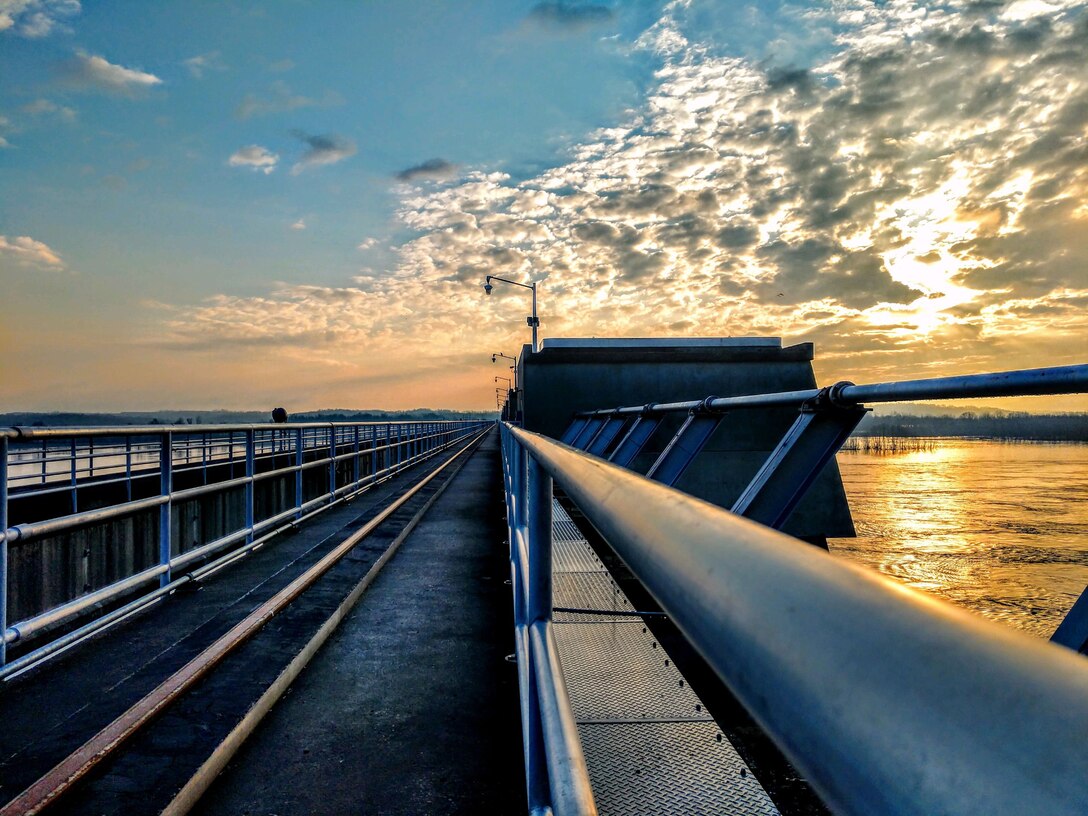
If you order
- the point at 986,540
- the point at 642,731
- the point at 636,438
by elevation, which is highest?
the point at 636,438

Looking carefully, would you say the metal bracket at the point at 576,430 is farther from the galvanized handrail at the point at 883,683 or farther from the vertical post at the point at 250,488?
the galvanized handrail at the point at 883,683

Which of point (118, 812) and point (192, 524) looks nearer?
point (118, 812)

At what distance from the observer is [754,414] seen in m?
16.5

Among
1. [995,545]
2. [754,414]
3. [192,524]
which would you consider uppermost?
[754,414]

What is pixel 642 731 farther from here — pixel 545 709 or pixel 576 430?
pixel 576 430

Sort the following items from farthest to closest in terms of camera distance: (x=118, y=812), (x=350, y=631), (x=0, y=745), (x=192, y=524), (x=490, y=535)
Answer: (x=192, y=524) < (x=490, y=535) < (x=350, y=631) < (x=0, y=745) < (x=118, y=812)

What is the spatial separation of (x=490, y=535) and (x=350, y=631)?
3563 millimetres

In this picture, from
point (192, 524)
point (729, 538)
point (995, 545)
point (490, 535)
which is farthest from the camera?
point (995, 545)

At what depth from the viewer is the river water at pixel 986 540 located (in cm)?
2748

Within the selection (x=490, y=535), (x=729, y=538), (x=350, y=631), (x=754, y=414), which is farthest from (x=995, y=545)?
(x=729, y=538)

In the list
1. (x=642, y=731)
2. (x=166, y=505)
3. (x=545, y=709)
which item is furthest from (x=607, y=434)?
(x=545, y=709)

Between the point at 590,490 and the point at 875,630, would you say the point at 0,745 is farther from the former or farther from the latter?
the point at 875,630

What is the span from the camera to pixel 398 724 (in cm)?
319

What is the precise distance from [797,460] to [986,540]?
4437 centimetres
